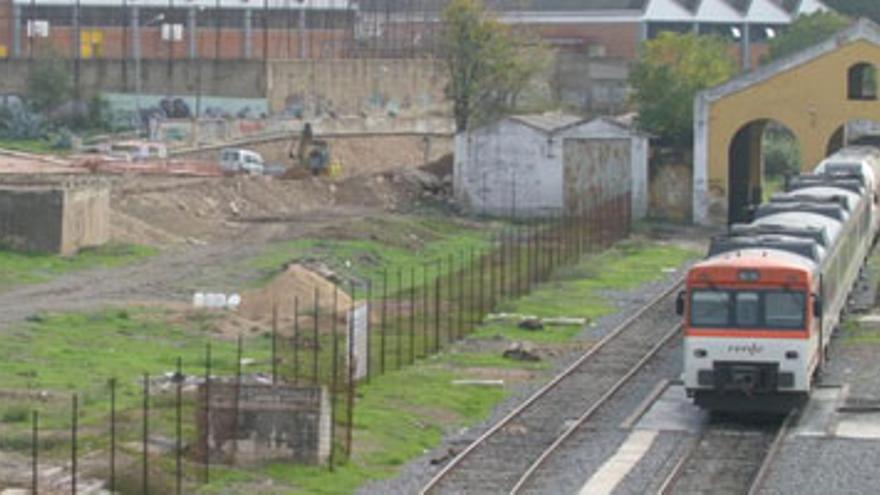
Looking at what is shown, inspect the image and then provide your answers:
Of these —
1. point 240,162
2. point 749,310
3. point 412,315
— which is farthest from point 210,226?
point 749,310

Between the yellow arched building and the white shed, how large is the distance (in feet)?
9.12

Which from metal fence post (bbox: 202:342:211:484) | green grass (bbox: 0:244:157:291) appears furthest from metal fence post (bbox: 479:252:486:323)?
metal fence post (bbox: 202:342:211:484)

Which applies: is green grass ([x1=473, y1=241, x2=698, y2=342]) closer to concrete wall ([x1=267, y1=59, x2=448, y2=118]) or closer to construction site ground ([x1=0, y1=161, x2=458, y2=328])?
construction site ground ([x1=0, y1=161, x2=458, y2=328])

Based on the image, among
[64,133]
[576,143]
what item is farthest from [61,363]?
[64,133]

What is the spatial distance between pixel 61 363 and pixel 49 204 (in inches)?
661

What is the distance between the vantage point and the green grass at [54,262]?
50938mm

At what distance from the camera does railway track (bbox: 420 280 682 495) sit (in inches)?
1210

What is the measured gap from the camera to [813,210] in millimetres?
41781

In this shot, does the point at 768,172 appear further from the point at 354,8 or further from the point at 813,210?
the point at 813,210

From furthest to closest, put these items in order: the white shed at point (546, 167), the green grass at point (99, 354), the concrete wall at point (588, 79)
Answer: the concrete wall at point (588, 79) → the white shed at point (546, 167) → the green grass at point (99, 354)

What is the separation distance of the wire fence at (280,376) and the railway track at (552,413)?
72.1 inches

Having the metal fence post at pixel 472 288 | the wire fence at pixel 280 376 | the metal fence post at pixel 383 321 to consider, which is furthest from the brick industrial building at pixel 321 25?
the wire fence at pixel 280 376

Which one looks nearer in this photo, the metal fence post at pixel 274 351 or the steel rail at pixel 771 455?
A: the steel rail at pixel 771 455

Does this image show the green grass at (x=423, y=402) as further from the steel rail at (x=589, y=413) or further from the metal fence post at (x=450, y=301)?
the steel rail at (x=589, y=413)
